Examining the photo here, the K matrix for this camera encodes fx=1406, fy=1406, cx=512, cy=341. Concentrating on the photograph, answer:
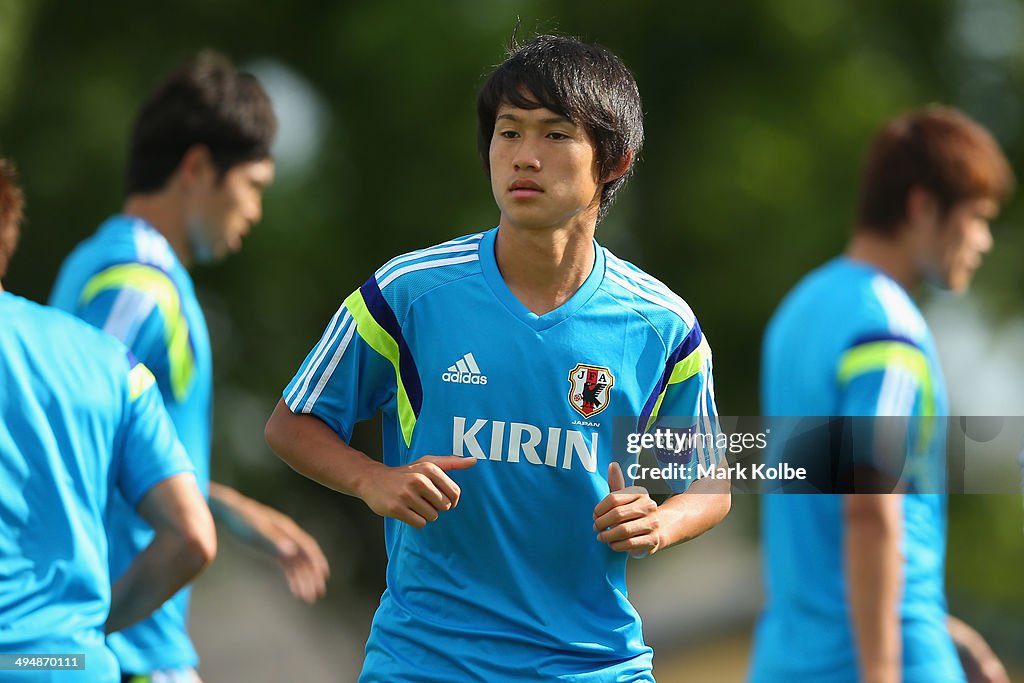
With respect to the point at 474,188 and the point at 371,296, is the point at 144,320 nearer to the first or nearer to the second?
the point at 371,296

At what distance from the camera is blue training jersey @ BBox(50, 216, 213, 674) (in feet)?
16.1

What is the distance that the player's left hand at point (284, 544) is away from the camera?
539 cm

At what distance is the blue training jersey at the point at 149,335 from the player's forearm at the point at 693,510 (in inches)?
79.0

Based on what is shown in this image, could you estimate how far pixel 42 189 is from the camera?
11.5 meters

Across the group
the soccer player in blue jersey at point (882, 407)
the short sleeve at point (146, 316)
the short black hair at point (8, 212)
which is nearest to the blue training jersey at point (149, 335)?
the short sleeve at point (146, 316)

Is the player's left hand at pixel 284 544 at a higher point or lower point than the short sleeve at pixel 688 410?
lower

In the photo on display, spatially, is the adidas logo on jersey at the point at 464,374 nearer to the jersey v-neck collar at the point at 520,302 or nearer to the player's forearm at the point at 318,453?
the jersey v-neck collar at the point at 520,302

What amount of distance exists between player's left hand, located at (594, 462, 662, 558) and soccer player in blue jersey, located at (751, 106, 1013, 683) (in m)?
1.31

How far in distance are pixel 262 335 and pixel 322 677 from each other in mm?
5366

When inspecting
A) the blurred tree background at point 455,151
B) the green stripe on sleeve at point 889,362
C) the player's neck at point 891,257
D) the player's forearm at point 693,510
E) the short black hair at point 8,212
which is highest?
the blurred tree background at point 455,151

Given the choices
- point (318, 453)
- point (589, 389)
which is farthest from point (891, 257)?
point (318, 453)

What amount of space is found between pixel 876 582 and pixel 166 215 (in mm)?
3210

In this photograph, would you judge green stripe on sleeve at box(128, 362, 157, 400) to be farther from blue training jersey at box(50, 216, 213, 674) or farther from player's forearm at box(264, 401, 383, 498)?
blue training jersey at box(50, 216, 213, 674)

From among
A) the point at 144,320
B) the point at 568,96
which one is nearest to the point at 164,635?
the point at 144,320
